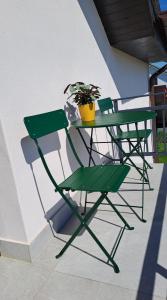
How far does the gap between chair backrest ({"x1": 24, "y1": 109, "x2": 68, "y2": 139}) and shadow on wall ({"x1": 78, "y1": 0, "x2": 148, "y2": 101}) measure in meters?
1.74

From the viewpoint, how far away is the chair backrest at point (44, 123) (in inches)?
70.6

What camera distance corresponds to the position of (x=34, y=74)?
2070 millimetres

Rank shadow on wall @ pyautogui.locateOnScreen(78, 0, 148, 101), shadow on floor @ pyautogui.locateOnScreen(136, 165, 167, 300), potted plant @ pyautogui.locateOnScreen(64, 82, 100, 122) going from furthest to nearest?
shadow on wall @ pyautogui.locateOnScreen(78, 0, 148, 101)
potted plant @ pyautogui.locateOnScreen(64, 82, 100, 122)
shadow on floor @ pyautogui.locateOnScreen(136, 165, 167, 300)

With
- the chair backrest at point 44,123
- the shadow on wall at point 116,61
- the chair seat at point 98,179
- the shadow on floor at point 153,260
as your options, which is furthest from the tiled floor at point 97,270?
the shadow on wall at point 116,61

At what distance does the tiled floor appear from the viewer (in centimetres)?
152

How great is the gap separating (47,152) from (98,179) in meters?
0.63

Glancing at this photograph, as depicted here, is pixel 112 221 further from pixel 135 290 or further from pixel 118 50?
pixel 118 50

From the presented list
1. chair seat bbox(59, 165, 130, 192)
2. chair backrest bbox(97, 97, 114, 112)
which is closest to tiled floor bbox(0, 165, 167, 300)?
chair seat bbox(59, 165, 130, 192)

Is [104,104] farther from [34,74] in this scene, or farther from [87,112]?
[34,74]

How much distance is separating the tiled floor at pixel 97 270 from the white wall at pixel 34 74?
25 centimetres

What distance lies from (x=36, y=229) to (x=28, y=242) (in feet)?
0.44

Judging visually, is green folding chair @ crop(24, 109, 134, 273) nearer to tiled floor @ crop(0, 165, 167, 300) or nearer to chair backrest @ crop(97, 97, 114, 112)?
tiled floor @ crop(0, 165, 167, 300)

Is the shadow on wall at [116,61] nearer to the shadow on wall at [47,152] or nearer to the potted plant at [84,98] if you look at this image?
the potted plant at [84,98]

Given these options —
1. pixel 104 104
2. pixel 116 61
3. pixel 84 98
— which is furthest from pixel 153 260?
pixel 116 61
